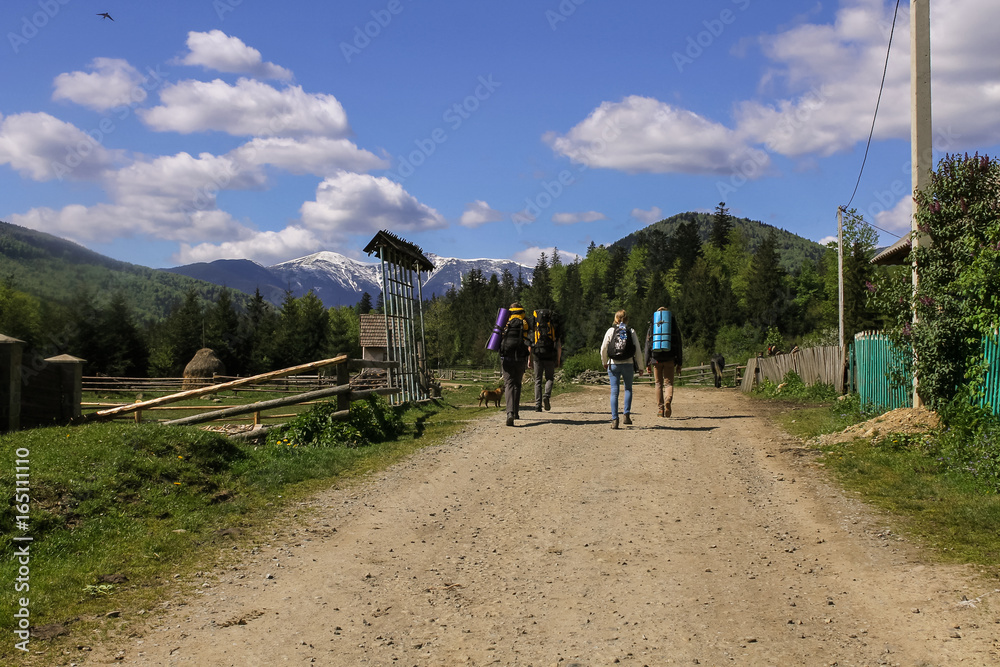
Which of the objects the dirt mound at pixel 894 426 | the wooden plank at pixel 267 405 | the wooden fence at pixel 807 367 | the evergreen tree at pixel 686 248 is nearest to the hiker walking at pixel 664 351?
the dirt mound at pixel 894 426

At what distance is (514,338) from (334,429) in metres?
3.87

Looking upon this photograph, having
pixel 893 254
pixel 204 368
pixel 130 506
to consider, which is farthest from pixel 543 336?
pixel 204 368

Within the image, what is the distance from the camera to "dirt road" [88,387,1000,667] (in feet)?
12.7

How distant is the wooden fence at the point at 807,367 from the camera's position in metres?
18.7

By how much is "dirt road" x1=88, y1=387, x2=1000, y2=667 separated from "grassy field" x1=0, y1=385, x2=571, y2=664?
49cm

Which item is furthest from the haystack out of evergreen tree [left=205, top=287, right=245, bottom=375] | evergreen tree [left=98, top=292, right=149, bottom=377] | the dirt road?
the dirt road

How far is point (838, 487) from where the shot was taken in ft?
24.8

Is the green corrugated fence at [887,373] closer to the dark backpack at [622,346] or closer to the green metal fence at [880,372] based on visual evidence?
the green metal fence at [880,372]

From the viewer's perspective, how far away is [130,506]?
649 cm

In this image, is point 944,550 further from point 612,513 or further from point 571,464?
point 571,464

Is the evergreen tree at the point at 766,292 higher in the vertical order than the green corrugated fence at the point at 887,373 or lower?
higher

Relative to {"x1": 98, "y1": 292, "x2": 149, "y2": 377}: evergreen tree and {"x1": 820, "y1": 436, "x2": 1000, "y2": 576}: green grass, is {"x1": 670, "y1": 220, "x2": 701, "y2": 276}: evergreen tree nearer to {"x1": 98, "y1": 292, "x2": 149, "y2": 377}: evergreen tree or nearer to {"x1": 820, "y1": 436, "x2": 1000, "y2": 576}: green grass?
{"x1": 98, "y1": 292, "x2": 149, "y2": 377}: evergreen tree

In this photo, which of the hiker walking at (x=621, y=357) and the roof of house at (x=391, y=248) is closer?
the hiker walking at (x=621, y=357)

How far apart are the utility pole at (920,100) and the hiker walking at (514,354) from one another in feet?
20.4
